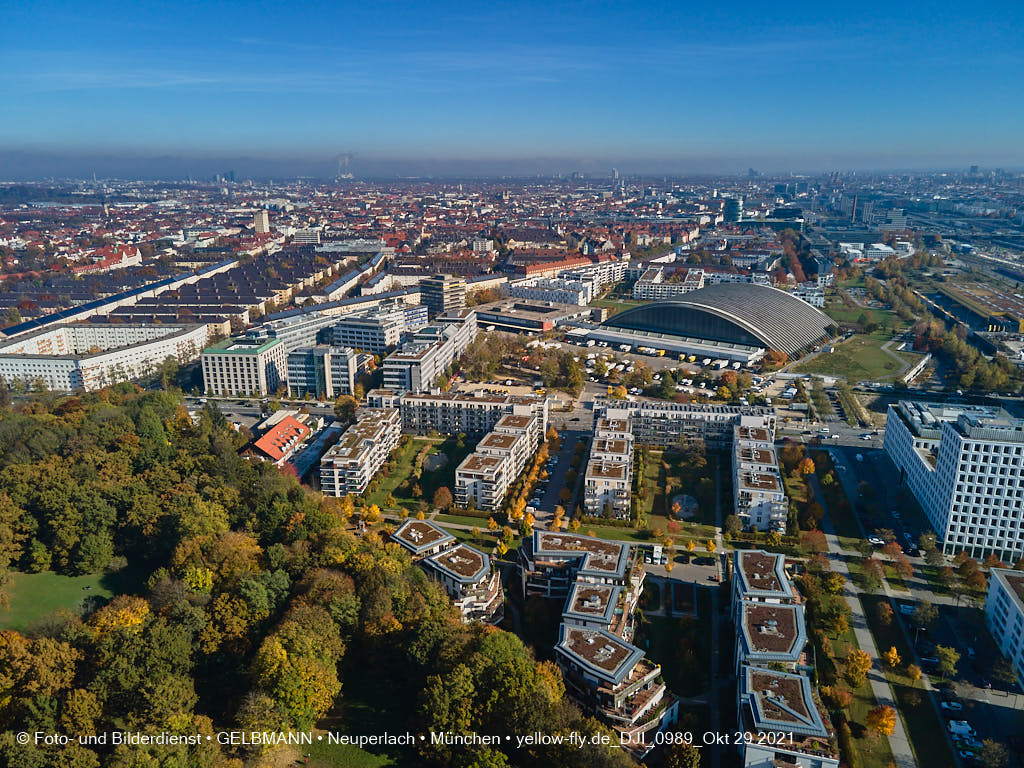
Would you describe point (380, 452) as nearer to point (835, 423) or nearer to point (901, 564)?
point (901, 564)

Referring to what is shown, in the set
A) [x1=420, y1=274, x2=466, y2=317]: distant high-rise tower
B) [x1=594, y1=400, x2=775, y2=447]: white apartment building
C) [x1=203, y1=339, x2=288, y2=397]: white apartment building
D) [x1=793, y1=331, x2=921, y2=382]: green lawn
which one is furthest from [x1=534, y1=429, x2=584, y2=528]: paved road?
[x1=420, y1=274, x2=466, y2=317]: distant high-rise tower

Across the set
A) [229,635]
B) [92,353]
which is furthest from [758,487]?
[92,353]

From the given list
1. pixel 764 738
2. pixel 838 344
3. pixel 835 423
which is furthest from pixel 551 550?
pixel 838 344

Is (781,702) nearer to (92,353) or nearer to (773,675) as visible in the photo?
(773,675)

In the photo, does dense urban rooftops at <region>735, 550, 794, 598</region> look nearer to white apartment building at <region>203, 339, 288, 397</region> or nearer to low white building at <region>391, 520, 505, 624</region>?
low white building at <region>391, 520, 505, 624</region>

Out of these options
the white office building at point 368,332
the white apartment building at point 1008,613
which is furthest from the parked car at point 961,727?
the white office building at point 368,332

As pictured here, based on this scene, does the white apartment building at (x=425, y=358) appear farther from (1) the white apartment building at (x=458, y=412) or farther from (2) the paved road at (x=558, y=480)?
(2) the paved road at (x=558, y=480)
